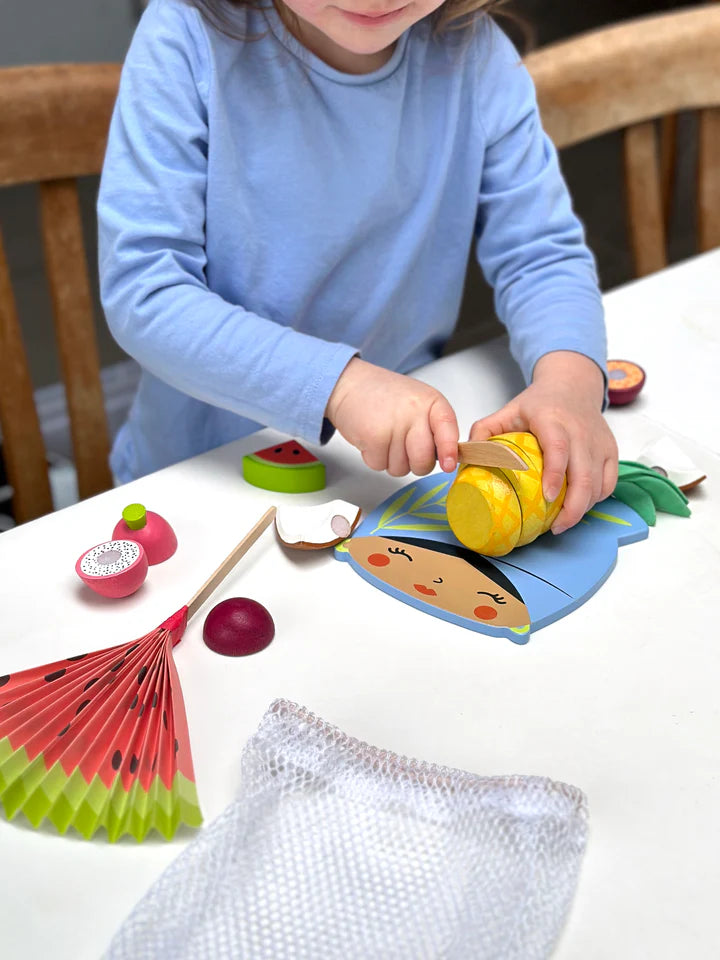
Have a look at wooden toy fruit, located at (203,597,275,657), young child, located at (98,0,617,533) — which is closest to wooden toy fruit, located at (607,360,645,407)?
young child, located at (98,0,617,533)

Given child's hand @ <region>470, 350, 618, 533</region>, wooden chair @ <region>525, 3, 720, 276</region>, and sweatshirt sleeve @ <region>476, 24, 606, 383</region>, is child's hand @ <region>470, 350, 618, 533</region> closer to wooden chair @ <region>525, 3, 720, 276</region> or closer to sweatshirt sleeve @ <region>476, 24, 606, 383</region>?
sweatshirt sleeve @ <region>476, 24, 606, 383</region>

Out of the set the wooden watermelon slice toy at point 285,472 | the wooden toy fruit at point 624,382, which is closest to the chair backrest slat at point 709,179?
the wooden toy fruit at point 624,382

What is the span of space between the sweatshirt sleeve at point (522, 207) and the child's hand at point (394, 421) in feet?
0.57

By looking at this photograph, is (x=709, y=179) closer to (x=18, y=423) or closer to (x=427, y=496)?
(x=427, y=496)

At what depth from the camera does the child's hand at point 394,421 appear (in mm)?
582

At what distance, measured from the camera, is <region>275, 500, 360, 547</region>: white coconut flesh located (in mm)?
562

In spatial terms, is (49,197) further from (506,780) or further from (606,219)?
(606,219)

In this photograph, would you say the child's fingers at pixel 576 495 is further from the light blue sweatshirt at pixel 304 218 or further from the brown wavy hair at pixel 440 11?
the brown wavy hair at pixel 440 11

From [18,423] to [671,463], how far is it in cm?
57

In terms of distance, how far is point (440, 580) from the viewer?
0.53 metres

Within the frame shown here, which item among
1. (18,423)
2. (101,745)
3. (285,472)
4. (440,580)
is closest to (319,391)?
(285,472)

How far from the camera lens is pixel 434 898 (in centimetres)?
37

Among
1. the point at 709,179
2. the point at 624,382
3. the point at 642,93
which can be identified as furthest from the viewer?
the point at 709,179

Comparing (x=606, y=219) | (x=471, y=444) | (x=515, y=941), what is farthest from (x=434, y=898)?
(x=606, y=219)
